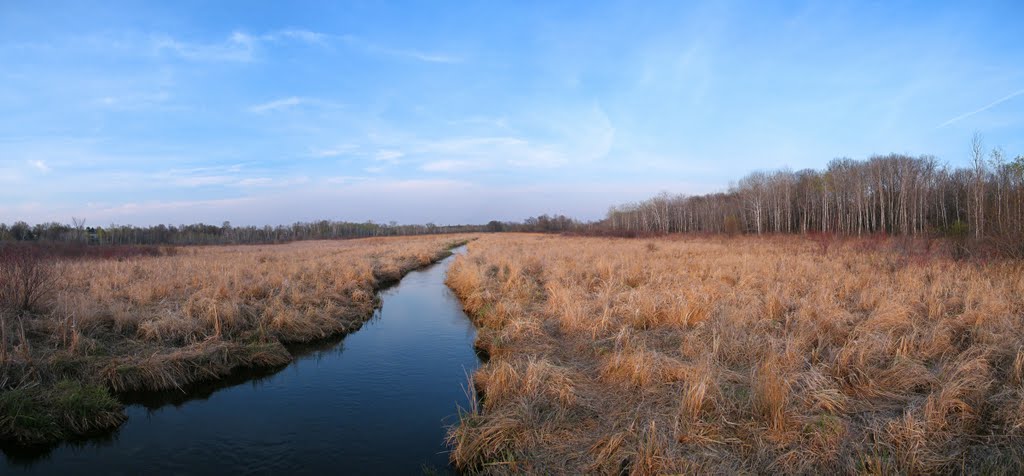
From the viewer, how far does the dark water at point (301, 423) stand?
5.77 m

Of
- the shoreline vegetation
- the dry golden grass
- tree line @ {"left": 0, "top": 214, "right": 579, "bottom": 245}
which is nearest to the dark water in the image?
the shoreline vegetation

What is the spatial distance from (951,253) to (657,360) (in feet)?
53.5

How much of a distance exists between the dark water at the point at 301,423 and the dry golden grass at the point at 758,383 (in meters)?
0.92

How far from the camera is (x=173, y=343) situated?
952 cm

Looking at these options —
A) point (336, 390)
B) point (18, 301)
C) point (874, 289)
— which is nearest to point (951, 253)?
point (874, 289)

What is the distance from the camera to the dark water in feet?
18.9

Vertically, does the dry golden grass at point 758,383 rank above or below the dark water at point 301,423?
above

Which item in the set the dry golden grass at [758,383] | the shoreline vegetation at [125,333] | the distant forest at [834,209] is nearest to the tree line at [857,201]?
the distant forest at [834,209]

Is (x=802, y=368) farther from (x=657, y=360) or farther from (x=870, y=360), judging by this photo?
(x=657, y=360)

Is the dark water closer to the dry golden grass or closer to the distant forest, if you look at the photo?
the dry golden grass

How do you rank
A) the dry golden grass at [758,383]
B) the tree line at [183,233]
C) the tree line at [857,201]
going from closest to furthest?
the dry golden grass at [758,383]
the tree line at [857,201]
the tree line at [183,233]

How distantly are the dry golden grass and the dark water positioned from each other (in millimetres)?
923

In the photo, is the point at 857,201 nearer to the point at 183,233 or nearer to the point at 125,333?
the point at 125,333

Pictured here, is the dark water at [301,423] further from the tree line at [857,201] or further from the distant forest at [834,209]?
the tree line at [857,201]
